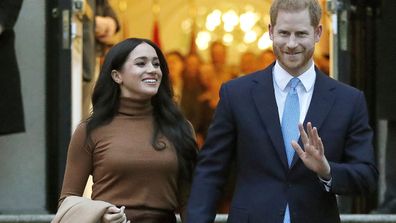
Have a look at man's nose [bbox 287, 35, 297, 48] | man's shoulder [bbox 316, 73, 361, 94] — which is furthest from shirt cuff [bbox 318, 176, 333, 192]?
man's nose [bbox 287, 35, 297, 48]

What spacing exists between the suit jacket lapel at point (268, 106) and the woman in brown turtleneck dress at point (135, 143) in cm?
51

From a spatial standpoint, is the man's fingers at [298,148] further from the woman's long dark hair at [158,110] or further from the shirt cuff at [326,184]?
the woman's long dark hair at [158,110]

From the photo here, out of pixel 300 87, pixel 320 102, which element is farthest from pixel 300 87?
pixel 320 102

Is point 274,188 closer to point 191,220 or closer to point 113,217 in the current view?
point 191,220

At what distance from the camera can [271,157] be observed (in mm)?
4922

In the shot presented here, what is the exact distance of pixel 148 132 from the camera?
5422mm

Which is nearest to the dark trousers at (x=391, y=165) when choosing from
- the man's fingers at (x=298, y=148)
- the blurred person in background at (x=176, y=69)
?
the man's fingers at (x=298, y=148)

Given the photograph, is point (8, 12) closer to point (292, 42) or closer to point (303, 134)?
point (292, 42)

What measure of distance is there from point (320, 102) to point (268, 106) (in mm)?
218

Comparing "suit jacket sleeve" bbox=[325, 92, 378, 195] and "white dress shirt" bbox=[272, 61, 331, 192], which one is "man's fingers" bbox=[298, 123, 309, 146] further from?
"white dress shirt" bbox=[272, 61, 331, 192]

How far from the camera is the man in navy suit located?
192 inches

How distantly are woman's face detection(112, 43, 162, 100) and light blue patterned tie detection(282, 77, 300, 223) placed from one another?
0.71m

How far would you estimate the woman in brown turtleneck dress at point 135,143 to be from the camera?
5.28m

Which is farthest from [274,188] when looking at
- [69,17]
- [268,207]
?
[69,17]
